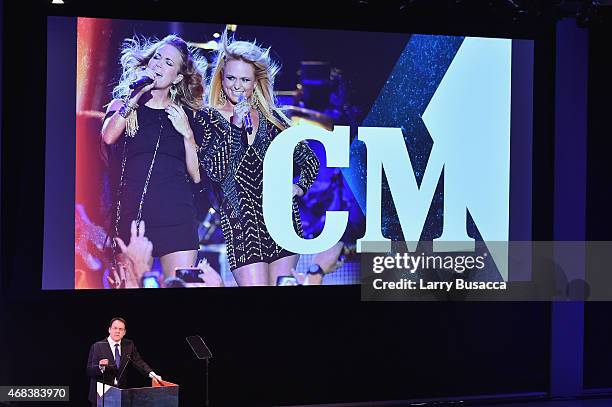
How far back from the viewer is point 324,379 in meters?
7.89

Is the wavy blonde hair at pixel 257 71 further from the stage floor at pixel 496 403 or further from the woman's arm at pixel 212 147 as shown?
the stage floor at pixel 496 403

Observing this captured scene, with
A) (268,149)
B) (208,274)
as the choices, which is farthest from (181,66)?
(208,274)

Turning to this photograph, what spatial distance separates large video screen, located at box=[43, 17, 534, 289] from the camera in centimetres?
722

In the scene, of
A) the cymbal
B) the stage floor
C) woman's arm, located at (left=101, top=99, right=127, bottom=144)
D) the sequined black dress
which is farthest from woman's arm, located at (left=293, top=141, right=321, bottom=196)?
the stage floor

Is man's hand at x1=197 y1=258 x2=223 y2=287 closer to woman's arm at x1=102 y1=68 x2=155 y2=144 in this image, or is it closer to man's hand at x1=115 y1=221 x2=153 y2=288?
man's hand at x1=115 y1=221 x2=153 y2=288

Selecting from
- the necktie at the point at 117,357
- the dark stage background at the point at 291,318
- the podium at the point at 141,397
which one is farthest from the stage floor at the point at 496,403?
the podium at the point at 141,397

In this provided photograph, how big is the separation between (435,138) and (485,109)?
0.57 m

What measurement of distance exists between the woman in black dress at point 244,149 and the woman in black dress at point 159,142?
0.17 m

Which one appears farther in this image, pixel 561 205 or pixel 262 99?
pixel 561 205

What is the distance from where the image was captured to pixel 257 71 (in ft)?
24.7

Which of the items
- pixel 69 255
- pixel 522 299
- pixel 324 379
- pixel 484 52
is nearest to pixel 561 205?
pixel 522 299

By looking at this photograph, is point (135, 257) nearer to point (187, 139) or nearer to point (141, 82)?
point (187, 139)

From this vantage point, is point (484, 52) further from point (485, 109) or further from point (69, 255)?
point (69, 255)

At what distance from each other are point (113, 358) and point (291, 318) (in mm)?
1940
